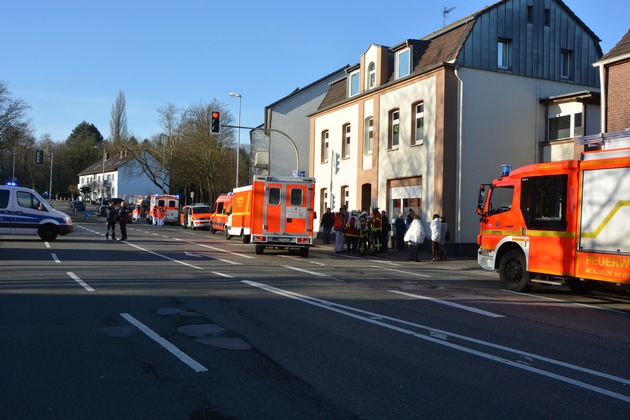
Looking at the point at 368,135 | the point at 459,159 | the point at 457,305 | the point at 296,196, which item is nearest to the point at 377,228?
the point at 296,196

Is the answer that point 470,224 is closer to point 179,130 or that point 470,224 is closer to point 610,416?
point 610,416

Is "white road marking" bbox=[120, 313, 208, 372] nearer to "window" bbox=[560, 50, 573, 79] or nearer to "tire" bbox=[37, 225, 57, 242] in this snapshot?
"tire" bbox=[37, 225, 57, 242]

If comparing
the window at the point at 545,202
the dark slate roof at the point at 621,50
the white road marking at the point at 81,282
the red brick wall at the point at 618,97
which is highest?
the dark slate roof at the point at 621,50

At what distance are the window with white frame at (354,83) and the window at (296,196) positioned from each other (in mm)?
13201

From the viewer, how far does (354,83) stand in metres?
33.0

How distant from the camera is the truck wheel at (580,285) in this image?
12323 mm

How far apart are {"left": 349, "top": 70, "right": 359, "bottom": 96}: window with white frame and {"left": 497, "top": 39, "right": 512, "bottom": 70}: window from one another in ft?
29.0

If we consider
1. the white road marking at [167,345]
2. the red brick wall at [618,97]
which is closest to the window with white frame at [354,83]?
the red brick wall at [618,97]

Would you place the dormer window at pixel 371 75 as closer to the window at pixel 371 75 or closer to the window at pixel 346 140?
the window at pixel 371 75

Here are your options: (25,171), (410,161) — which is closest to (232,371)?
(410,161)

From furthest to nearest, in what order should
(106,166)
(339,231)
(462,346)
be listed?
(106,166), (339,231), (462,346)

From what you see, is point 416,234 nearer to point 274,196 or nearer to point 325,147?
point 274,196

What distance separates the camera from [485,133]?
2527 cm

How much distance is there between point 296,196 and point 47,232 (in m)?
10.7
